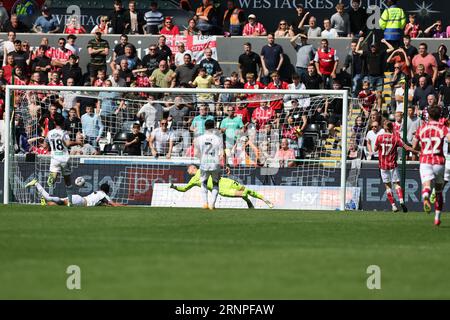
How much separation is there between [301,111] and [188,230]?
1033 centimetres

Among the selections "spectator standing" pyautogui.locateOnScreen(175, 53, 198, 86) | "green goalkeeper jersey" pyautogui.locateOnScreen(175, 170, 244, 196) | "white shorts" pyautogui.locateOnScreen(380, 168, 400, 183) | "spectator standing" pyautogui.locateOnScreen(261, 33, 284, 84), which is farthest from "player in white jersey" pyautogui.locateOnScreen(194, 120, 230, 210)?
"spectator standing" pyautogui.locateOnScreen(261, 33, 284, 84)

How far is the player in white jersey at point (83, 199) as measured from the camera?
1047 inches

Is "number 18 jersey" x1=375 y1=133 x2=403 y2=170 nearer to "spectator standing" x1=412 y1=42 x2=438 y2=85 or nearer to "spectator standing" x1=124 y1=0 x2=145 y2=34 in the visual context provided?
"spectator standing" x1=412 y1=42 x2=438 y2=85

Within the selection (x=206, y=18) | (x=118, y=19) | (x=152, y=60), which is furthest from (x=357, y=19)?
(x=118, y=19)

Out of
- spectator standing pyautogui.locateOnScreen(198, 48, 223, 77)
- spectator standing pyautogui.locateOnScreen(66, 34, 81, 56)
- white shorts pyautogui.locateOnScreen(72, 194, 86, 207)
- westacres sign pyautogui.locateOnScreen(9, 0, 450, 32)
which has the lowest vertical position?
white shorts pyautogui.locateOnScreen(72, 194, 86, 207)

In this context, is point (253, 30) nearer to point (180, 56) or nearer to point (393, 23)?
point (180, 56)

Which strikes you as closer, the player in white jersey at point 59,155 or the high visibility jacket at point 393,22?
the player in white jersey at point 59,155

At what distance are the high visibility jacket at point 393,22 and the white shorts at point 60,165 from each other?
10.5 meters

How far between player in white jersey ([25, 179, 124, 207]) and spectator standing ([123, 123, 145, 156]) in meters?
1.31

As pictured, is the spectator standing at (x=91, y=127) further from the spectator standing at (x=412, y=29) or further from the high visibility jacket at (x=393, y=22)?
the spectator standing at (x=412, y=29)

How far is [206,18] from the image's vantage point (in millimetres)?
34938

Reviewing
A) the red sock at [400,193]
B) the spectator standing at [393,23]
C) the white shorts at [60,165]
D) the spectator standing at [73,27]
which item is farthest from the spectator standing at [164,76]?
the red sock at [400,193]

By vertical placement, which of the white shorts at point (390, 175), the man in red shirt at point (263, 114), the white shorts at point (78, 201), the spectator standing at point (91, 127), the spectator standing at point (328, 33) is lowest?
the white shorts at point (78, 201)

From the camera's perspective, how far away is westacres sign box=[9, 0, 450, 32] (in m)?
35.9
